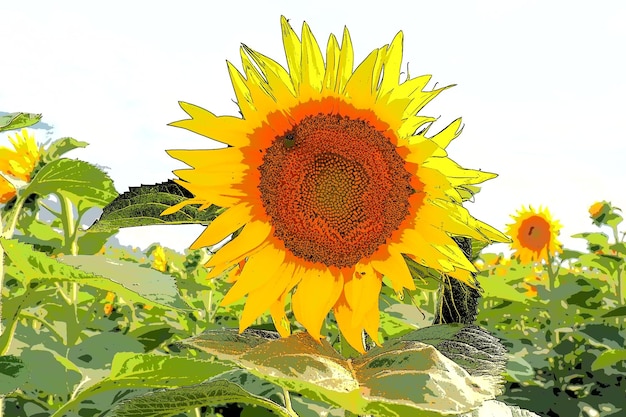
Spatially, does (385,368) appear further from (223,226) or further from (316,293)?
(223,226)

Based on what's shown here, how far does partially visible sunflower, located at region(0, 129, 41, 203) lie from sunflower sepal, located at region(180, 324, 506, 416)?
147cm

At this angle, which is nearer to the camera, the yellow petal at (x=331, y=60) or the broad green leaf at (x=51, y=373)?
the yellow petal at (x=331, y=60)

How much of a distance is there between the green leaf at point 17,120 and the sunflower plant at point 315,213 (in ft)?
0.96

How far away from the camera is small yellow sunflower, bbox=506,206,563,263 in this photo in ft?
12.9

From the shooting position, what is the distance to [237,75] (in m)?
0.76

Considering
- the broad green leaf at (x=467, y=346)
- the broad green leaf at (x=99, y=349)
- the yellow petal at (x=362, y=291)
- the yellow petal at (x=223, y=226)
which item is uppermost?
the yellow petal at (x=223, y=226)

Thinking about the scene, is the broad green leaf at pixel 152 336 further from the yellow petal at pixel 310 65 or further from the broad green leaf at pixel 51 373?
the yellow petal at pixel 310 65

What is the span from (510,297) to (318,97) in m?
1.41

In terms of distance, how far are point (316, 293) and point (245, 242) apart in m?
0.11

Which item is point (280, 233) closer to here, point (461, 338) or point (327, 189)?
point (327, 189)

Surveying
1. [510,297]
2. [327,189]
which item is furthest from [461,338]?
[510,297]

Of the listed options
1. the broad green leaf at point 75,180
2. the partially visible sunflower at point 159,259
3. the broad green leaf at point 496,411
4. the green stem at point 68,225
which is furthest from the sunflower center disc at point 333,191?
the partially visible sunflower at point 159,259

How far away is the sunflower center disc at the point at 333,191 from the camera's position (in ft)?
2.63

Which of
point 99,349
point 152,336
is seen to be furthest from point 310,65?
point 152,336
